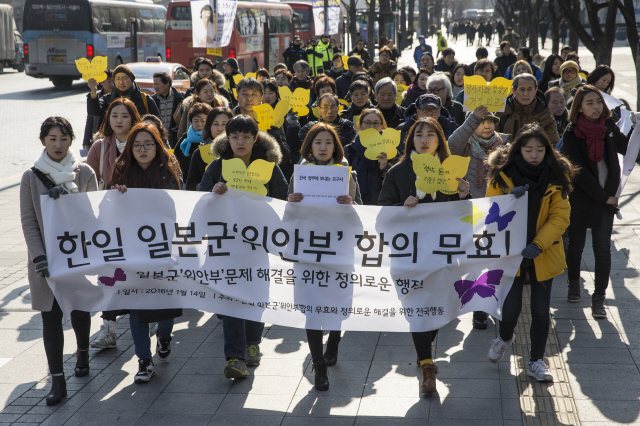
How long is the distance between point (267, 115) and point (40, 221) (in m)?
3.11

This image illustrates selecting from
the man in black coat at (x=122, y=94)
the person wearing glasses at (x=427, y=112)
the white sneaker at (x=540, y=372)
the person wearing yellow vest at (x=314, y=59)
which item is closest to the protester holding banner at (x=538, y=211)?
the white sneaker at (x=540, y=372)

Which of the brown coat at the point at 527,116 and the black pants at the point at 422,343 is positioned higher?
the brown coat at the point at 527,116

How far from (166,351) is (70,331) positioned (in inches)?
42.9

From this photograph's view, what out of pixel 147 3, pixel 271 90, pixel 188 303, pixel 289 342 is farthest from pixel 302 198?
pixel 147 3

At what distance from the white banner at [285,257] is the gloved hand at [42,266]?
0.07 m

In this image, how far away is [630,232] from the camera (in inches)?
331

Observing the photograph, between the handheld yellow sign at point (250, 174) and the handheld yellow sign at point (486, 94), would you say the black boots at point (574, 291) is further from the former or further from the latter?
the handheld yellow sign at point (250, 174)

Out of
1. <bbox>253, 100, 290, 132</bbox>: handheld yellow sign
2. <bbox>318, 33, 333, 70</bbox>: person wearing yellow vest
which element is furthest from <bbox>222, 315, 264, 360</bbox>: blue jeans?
<bbox>318, 33, 333, 70</bbox>: person wearing yellow vest

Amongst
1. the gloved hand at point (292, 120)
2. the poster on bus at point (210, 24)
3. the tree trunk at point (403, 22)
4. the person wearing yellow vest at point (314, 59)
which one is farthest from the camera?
the tree trunk at point (403, 22)

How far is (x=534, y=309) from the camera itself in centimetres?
470

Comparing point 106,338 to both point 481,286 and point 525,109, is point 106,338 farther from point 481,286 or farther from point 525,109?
point 525,109

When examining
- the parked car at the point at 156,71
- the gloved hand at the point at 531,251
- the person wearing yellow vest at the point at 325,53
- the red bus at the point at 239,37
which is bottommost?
the gloved hand at the point at 531,251

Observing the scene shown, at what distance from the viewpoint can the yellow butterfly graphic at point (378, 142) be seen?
5.61m

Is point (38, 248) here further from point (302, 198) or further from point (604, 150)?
point (604, 150)
